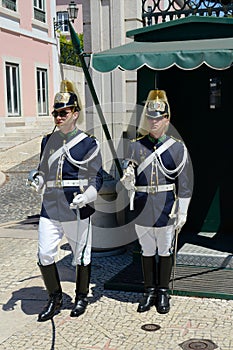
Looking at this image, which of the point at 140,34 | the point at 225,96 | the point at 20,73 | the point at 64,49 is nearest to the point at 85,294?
the point at 140,34

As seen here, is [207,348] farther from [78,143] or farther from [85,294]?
[78,143]

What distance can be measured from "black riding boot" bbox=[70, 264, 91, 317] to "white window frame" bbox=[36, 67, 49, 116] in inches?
713

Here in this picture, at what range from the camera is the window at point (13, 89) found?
20281 millimetres

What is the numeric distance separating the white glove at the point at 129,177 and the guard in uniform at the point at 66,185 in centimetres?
21

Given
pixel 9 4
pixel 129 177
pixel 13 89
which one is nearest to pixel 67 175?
pixel 129 177

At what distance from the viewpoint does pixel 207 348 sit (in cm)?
407

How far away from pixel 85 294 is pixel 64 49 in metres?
23.0

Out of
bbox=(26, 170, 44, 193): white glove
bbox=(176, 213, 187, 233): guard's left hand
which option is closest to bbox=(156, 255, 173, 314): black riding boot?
bbox=(176, 213, 187, 233): guard's left hand

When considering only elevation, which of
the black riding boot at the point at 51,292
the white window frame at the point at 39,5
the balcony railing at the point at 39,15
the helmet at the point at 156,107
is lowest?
the black riding boot at the point at 51,292

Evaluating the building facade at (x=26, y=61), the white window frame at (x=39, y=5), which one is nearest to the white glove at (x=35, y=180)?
the building facade at (x=26, y=61)

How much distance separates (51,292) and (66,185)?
924 millimetres

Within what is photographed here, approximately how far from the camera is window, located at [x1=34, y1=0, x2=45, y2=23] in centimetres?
2219

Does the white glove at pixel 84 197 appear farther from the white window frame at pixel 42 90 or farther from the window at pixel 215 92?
the white window frame at pixel 42 90

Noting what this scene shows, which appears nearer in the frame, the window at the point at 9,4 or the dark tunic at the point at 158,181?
the dark tunic at the point at 158,181
